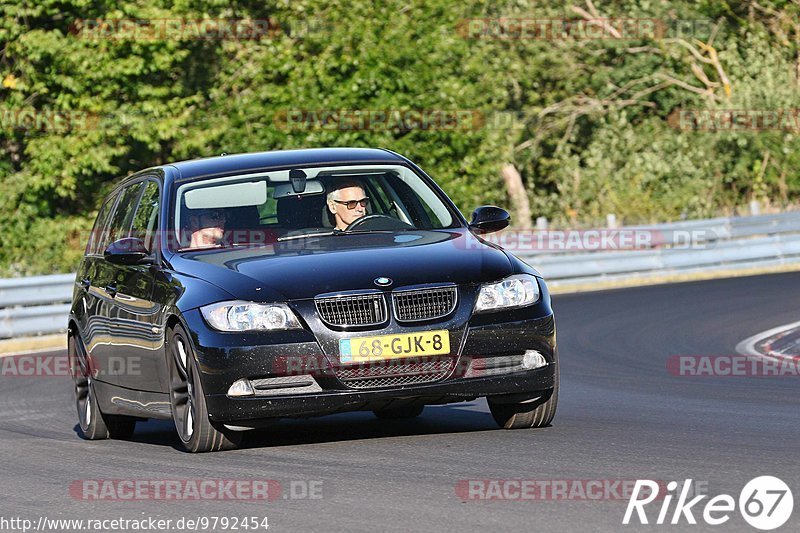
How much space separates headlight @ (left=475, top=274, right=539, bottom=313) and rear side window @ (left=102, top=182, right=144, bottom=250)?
116 inches

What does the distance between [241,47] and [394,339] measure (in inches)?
1335

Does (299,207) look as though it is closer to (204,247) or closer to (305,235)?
(305,235)

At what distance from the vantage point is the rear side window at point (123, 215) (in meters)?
10.7

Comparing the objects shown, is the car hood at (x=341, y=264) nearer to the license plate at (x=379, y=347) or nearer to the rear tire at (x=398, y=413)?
the license plate at (x=379, y=347)

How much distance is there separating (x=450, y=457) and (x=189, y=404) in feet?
5.05

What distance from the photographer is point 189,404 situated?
29.0 feet

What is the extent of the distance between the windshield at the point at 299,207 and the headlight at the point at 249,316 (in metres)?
0.98

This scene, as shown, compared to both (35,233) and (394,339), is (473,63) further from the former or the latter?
(394,339)

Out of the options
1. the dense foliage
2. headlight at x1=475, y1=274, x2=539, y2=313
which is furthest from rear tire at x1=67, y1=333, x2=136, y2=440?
the dense foliage

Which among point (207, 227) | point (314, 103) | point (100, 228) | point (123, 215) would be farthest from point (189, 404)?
point (314, 103)

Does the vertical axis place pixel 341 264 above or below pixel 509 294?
above

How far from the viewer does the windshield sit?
31.2 ft

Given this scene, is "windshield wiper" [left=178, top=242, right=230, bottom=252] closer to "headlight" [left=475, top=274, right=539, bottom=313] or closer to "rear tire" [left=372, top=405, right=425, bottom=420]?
"headlight" [left=475, top=274, right=539, bottom=313]

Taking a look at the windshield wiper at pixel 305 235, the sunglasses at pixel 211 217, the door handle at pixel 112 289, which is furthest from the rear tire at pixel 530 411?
the door handle at pixel 112 289
